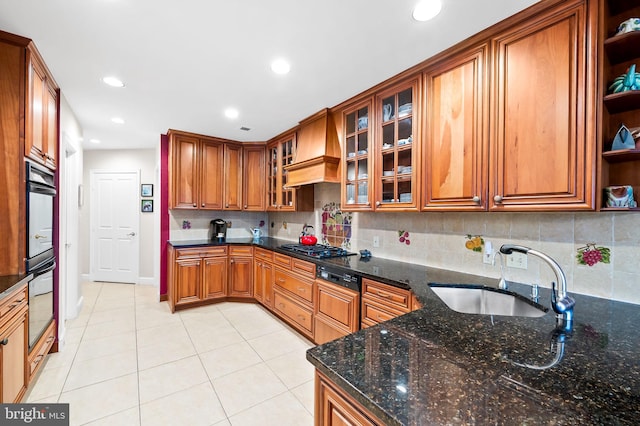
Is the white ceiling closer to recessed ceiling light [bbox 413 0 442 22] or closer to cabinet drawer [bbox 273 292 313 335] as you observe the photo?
recessed ceiling light [bbox 413 0 442 22]

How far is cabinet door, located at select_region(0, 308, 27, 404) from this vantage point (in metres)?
1.52

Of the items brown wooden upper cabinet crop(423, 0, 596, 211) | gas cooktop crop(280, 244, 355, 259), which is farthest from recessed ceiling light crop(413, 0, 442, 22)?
gas cooktop crop(280, 244, 355, 259)

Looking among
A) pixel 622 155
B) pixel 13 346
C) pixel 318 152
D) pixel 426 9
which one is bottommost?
pixel 13 346

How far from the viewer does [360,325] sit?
86.1 inches

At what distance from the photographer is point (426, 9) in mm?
1509

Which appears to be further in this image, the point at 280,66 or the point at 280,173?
the point at 280,173

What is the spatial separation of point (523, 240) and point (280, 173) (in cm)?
300

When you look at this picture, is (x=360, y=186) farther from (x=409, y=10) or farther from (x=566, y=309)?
(x=566, y=309)

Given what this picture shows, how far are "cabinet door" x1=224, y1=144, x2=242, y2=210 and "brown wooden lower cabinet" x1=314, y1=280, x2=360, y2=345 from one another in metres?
2.26

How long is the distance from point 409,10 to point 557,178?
1179 millimetres

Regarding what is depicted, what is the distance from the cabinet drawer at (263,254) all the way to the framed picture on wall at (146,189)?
2576 millimetres

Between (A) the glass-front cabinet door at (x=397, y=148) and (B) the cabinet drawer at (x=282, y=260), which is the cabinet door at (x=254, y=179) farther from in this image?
(A) the glass-front cabinet door at (x=397, y=148)

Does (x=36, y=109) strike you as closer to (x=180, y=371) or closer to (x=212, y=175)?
(x=212, y=175)

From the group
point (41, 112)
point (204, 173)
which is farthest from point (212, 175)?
point (41, 112)
